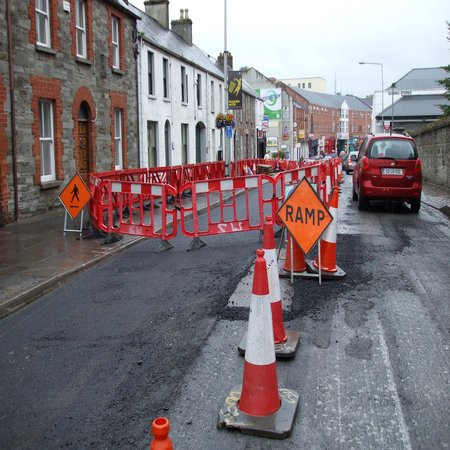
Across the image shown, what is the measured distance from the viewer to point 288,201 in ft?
21.9

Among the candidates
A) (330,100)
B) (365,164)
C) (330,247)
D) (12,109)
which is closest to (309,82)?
(330,100)

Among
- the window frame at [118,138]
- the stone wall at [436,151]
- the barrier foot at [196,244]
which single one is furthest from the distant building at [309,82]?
the barrier foot at [196,244]

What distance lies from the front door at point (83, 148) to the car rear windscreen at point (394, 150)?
8.86 metres

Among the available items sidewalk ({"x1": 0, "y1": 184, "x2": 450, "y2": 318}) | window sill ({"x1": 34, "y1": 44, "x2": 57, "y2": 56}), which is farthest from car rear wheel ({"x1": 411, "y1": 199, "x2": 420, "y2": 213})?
window sill ({"x1": 34, "y1": 44, "x2": 57, "y2": 56})

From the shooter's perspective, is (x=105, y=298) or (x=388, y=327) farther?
(x=105, y=298)

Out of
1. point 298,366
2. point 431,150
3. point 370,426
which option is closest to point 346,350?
point 298,366

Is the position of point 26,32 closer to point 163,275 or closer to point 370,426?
point 163,275

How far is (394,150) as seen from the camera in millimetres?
13531

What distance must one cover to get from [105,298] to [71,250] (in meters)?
3.02

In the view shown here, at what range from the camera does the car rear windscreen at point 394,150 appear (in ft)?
44.2

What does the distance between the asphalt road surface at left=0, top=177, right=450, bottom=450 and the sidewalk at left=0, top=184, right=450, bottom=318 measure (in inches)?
9.8

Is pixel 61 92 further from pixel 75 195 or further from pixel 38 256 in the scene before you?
pixel 38 256

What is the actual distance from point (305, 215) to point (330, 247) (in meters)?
0.71

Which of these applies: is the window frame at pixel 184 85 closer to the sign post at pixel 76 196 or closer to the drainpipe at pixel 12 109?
the drainpipe at pixel 12 109
